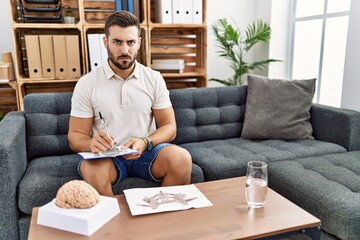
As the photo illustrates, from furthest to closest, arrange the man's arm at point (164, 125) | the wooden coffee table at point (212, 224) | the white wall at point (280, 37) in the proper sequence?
the white wall at point (280, 37) < the man's arm at point (164, 125) < the wooden coffee table at point (212, 224)

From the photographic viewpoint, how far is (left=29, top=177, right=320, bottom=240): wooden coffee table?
1.02m

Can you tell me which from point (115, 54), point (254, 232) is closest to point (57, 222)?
point (254, 232)

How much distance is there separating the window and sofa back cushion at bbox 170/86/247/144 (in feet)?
2.94

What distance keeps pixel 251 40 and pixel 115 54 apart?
1.67 metres

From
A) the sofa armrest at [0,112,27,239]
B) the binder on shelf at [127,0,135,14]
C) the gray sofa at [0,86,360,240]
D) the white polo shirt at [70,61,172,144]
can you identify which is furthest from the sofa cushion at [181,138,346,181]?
the binder on shelf at [127,0,135,14]

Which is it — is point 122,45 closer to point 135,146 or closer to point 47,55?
point 135,146

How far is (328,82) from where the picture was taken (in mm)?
2922

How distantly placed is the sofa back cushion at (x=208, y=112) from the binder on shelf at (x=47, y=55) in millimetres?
995

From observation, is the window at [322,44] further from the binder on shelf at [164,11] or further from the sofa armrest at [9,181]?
the sofa armrest at [9,181]

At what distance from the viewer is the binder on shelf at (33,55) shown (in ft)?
8.18

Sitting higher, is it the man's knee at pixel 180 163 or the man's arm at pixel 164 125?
the man's arm at pixel 164 125

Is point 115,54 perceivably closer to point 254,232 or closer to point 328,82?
point 254,232

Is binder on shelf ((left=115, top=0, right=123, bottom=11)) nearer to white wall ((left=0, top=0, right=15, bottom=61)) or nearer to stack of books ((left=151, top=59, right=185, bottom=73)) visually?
stack of books ((left=151, top=59, right=185, bottom=73))

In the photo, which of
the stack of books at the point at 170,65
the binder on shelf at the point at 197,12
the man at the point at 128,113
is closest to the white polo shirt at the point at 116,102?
the man at the point at 128,113
